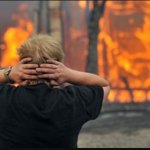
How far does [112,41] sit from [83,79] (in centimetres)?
958


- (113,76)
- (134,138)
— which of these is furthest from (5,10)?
(134,138)

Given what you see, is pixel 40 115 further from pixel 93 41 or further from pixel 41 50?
pixel 93 41

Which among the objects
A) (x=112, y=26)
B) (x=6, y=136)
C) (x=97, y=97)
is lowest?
(x=112, y=26)

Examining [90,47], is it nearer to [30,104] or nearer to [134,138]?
[134,138]

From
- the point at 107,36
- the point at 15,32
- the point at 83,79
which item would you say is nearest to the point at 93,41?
the point at 107,36

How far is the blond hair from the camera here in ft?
6.54

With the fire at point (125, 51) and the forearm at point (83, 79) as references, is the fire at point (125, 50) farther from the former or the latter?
the forearm at point (83, 79)

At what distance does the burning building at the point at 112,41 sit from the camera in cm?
1148

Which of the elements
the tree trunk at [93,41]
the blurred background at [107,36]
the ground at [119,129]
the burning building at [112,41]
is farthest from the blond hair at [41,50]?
the burning building at [112,41]

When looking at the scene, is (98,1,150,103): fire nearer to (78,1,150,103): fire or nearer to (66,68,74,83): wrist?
(78,1,150,103): fire

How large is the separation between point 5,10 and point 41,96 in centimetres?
982

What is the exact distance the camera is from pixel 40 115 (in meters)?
1.98

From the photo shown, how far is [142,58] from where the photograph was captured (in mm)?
11602

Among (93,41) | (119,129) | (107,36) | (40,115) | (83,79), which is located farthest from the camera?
(107,36)
